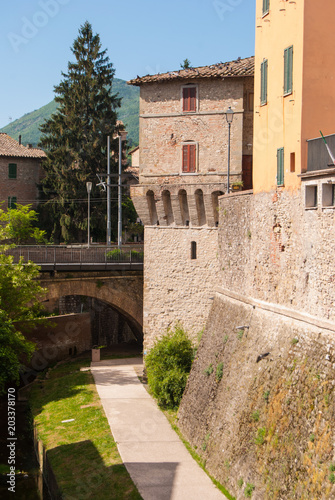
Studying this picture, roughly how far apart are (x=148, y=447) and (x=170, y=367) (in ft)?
15.6

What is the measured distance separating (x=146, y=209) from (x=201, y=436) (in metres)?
11.3

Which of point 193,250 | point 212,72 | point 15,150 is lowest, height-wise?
point 193,250

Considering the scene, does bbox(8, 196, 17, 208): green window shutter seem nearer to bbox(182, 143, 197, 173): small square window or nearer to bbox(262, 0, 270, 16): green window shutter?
bbox(182, 143, 197, 173): small square window

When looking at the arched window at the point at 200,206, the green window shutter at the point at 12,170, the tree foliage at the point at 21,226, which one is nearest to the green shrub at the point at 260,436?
the arched window at the point at 200,206

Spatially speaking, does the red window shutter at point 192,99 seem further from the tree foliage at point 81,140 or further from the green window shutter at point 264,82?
the tree foliage at point 81,140

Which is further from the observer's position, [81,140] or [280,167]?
[81,140]

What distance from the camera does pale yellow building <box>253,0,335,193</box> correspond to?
55.0ft

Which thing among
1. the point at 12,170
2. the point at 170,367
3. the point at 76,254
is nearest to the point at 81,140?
the point at 12,170

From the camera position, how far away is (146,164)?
90.9ft

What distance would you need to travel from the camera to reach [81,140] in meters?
50.1

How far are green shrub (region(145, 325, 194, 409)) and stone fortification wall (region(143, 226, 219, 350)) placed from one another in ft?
5.65

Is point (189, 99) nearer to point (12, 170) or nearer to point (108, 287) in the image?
point (108, 287)

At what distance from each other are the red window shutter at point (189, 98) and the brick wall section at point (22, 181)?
29.1 m

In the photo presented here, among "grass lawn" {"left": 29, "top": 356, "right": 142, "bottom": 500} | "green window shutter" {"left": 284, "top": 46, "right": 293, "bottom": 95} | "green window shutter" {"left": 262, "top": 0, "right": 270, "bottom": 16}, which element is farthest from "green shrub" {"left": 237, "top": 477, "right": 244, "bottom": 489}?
"green window shutter" {"left": 262, "top": 0, "right": 270, "bottom": 16}
